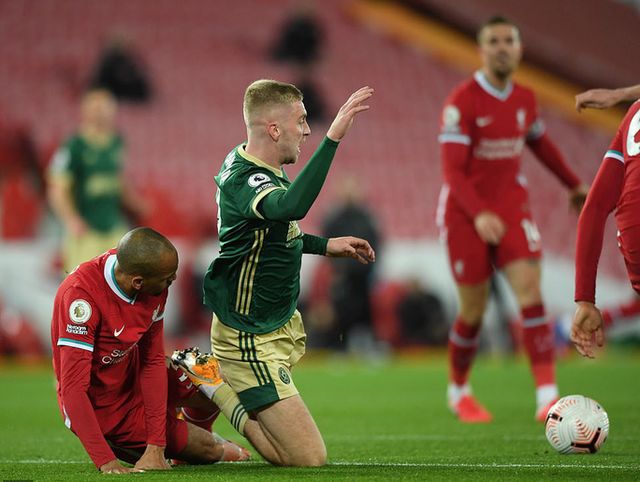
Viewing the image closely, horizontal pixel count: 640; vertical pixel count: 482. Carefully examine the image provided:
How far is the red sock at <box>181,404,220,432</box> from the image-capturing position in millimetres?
4949

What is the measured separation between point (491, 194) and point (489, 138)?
0.36 metres

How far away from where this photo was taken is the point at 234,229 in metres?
4.77

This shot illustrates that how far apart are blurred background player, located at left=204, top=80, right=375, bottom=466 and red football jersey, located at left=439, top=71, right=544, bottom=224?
2193 millimetres

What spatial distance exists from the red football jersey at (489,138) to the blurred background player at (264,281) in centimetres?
219

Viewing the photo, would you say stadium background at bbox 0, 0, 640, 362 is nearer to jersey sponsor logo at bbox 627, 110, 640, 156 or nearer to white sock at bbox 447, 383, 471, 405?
white sock at bbox 447, 383, 471, 405

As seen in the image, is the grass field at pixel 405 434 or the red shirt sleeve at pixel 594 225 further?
the grass field at pixel 405 434

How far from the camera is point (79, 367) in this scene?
13.8 feet

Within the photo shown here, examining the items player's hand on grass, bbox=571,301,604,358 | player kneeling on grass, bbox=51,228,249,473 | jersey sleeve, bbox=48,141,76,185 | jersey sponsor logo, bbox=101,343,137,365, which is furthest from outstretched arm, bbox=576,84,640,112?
jersey sleeve, bbox=48,141,76,185

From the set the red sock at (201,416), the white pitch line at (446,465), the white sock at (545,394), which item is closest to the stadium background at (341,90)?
the white sock at (545,394)

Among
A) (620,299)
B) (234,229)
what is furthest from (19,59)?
(234,229)

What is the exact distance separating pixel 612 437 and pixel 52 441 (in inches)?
118

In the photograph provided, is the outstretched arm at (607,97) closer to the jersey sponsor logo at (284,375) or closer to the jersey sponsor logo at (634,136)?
the jersey sponsor logo at (634,136)

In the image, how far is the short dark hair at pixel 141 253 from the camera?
13.9ft

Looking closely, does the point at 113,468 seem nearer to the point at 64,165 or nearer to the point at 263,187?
the point at 263,187
